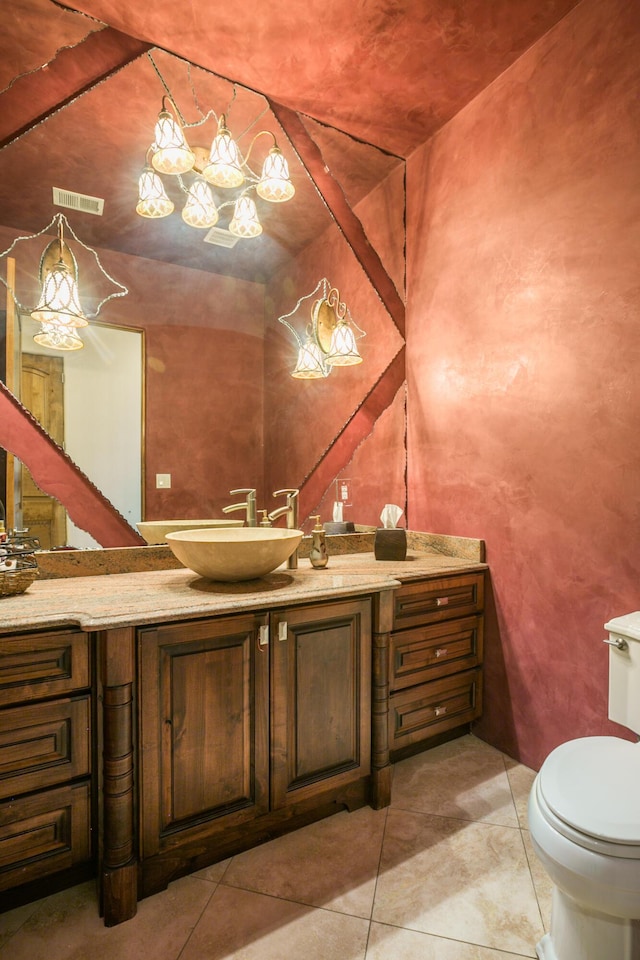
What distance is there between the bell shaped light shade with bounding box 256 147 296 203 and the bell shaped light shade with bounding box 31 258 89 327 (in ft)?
3.03

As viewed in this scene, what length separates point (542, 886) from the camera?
141cm

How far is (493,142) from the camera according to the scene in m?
2.09

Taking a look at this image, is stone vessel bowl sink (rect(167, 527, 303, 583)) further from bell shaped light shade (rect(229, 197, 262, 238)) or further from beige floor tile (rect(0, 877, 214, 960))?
bell shaped light shade (rect(229, 197, 262, 238))

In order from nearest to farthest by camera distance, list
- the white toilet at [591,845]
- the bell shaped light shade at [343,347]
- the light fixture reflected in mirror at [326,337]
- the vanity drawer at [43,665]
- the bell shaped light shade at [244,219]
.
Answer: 1. the white toilet at [591,845]
2. the vanity drawer at [43,665]
3. the bell shaped light shade at [244,219]
4. the light fixture reflected in mirror at [326,337]
5. the bell shaped light shade at [343,347]

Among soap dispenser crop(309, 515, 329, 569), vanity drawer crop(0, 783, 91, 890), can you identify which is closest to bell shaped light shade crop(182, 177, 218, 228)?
soap dispenser crop(309, 515, 329, 569)

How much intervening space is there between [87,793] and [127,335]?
4.97 feet

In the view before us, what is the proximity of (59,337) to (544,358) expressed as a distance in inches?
72.0

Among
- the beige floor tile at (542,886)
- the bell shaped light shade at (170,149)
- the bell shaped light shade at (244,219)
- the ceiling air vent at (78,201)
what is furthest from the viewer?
the bell shaped light shade at (244,219)

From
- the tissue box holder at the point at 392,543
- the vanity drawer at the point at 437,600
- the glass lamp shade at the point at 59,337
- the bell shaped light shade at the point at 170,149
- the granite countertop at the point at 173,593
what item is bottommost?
the vanity drawer at the point at 437,600

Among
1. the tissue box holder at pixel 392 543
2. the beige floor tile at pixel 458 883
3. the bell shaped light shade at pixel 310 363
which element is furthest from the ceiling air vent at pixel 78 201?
the beige floor tile at pixel 458 883

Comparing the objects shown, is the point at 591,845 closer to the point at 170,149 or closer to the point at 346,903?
the point at 346,903

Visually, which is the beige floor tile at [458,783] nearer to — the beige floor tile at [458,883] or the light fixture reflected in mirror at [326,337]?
the beige floor tile at [458,883]

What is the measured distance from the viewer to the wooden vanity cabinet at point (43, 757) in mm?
1203

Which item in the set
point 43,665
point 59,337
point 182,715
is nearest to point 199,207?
point 59,337
